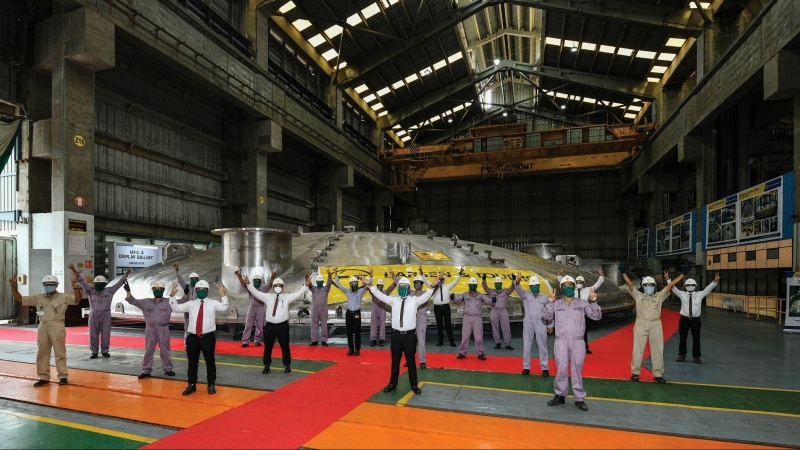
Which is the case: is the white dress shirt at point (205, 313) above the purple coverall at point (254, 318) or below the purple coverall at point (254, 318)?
above

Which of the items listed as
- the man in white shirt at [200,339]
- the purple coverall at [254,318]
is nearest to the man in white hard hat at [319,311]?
the purple coverall at [254,318]

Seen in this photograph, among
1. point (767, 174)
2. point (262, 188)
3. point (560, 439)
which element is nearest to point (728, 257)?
point (767, 174)

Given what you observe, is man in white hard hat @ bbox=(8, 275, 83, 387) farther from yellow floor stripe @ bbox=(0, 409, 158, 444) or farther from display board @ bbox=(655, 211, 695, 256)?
display board @ bbox=(655, 211, 695, 256)

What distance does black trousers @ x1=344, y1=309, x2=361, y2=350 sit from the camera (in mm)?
10219

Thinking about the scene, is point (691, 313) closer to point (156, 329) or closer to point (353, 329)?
point (353, 329)

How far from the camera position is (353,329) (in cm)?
1062

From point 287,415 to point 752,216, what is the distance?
18360mm

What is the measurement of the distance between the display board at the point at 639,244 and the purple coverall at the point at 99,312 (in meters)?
31.3

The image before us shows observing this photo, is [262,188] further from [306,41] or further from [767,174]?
[767,174]

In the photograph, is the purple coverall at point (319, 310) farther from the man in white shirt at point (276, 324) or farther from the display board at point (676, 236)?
the display board at point (676, 236)

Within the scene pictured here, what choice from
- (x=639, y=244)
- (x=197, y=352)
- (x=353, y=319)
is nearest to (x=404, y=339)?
(x=197, y=352)

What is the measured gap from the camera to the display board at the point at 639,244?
1234 inches

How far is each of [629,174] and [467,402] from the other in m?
33.7

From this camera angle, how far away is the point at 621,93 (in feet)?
109
